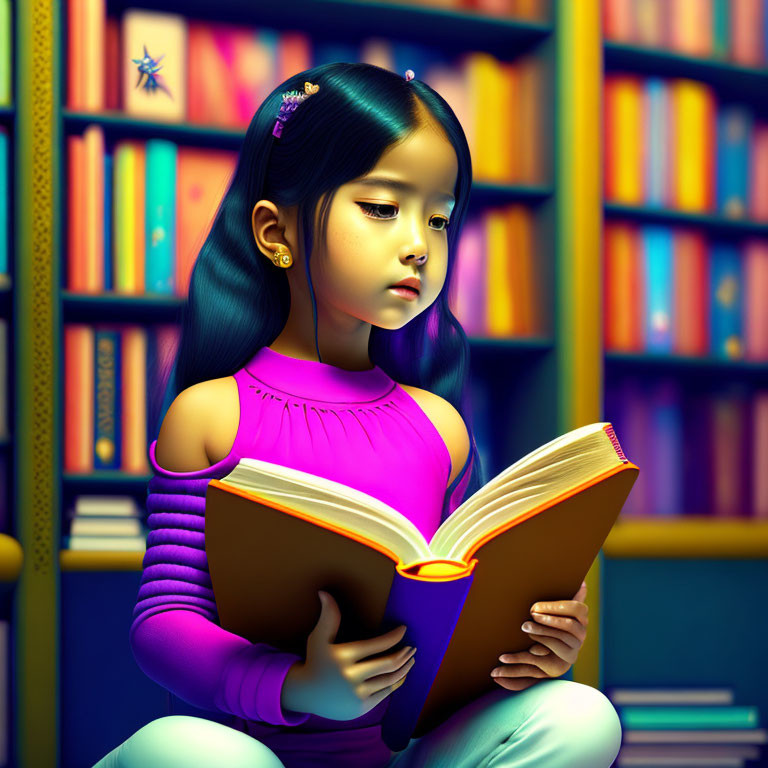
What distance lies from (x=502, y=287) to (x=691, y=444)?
578 millimetres

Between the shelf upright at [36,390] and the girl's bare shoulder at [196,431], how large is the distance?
0.76 metres

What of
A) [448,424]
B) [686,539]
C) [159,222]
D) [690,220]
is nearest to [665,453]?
[686,539]

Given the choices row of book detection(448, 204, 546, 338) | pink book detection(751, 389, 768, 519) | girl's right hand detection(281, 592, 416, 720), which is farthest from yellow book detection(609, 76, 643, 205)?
girl's right hand detection(281, 592, 416, 720)

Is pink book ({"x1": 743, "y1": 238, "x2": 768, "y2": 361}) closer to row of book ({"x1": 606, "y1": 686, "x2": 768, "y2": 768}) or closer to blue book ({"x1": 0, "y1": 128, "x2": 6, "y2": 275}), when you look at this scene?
row of book ({"x1": 606, "y1": 686, "x2": 768, "y2": 768})

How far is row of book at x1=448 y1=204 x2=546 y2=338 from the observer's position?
1.88m

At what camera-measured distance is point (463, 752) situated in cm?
80

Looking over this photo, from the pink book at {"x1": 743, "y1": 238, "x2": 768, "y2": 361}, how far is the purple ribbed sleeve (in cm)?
154

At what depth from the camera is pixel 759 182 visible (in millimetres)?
2055

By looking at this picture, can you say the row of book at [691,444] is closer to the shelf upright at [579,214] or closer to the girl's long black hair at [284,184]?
the shelf upright at [579,214]

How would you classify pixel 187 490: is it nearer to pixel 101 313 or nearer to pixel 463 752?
pixel 463 752

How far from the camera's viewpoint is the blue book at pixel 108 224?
1.67 meters

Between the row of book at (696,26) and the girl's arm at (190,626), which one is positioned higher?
the row of book at (696,26)

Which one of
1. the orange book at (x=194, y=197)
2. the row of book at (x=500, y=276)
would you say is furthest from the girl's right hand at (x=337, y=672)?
the row of book at (x=500, y=276)

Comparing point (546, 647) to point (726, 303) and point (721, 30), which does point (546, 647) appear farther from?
point (721, 30)
